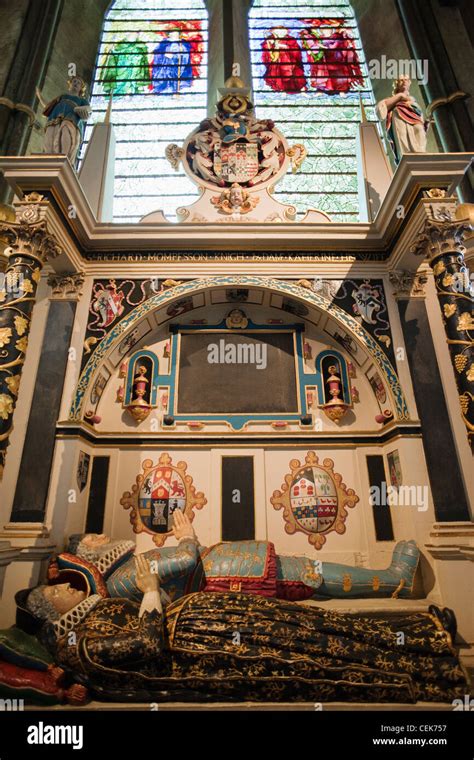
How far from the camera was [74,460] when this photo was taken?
4816 millimetres

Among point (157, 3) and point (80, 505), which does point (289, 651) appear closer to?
point (80, 505)

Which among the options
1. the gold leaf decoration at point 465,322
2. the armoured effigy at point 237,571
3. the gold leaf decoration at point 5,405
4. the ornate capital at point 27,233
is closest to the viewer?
the armoured effigy at point 237,571

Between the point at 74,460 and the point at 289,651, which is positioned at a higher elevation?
the point at 74,460

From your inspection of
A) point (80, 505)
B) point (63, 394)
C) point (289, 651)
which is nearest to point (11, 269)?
point (63, 394)

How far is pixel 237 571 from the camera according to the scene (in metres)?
4.05

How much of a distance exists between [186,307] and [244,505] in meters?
2.82

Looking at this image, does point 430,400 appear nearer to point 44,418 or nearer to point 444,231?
point 444,231

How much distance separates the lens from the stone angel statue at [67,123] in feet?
16.7

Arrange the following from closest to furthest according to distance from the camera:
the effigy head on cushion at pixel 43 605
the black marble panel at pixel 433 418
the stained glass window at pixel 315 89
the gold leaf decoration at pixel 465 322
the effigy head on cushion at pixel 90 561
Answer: the effigy head on cushion at pixel 43 605, the effigy head on cushion at pixel 90 561, the gold leaf decoration at pixel 465 322, the black marble panel at pixel 433 418, the stained glass window at pixel 315 89

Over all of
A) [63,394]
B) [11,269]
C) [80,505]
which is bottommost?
[80,505]

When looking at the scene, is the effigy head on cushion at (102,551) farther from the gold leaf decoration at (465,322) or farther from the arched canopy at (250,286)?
the gold leaf decoration at (465,322)

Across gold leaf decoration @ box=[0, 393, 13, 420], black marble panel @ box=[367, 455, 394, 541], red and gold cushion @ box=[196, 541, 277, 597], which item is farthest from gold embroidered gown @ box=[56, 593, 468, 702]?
black marble panel @ box=[367, 455, 394, 541]

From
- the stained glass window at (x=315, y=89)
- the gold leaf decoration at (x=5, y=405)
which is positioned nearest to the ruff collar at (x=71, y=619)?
→ the gold leaf decoration at (x=5, y=405)
